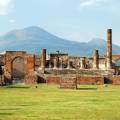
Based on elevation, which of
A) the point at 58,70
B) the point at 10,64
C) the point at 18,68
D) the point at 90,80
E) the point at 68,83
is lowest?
the point at 68,83

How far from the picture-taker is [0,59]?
251 ft

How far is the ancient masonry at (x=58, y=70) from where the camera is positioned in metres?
59.5

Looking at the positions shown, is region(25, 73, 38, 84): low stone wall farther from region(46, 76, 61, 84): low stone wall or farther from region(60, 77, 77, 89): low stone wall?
region(60, 77, 77, 89): low stone wall

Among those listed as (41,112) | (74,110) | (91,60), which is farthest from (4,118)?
(91,60)

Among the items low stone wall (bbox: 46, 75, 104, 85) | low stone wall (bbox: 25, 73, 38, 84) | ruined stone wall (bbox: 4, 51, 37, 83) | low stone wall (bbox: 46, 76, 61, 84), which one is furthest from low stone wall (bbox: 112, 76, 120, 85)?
ruined stone wall (bbox: 4, 51, 37, 83)

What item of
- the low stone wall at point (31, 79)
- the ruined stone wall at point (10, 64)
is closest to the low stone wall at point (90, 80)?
the low stone wall at point (31, 79)

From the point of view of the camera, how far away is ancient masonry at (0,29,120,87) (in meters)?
59.5

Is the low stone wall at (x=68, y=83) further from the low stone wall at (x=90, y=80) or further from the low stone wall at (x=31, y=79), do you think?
the low stone wall at (x=31, y=79)

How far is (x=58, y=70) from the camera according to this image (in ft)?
217

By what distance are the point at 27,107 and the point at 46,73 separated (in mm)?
40675

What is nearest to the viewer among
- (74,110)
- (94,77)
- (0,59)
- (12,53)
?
(74,110)

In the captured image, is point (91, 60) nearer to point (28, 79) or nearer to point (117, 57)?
point (117, 57)

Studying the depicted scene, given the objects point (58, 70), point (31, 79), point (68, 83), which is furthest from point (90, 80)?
point (68, 83)

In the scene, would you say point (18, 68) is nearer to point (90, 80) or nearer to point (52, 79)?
point (52, 79)
